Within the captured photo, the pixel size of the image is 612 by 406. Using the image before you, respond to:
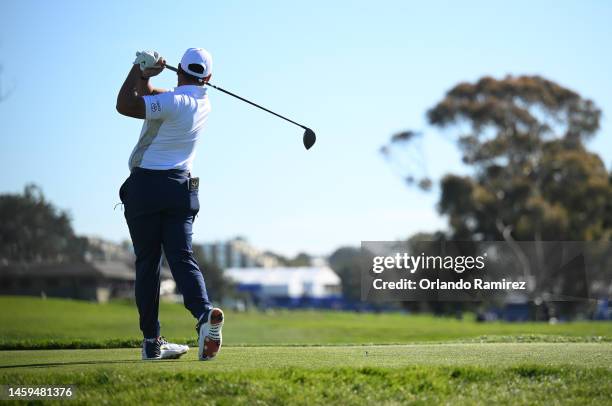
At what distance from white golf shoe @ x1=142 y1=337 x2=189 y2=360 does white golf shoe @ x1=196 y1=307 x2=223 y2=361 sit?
1.39ft

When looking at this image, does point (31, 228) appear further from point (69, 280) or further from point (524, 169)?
point (524, 169)

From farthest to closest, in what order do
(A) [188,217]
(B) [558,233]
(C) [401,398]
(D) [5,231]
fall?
(D) [5,231] < (B) [558,233] < (A) [188,217] < (C) [401,398]

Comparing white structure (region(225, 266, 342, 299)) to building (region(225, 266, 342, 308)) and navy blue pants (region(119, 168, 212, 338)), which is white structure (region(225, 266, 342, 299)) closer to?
building (region(225, 266, 342, 308))

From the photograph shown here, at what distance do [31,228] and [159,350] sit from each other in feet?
204

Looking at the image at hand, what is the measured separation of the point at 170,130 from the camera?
21.3ft

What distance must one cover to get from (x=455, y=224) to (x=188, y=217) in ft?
134

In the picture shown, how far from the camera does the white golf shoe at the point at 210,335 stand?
6262mm

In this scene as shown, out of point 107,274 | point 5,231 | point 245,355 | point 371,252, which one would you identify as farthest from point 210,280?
point 245,355

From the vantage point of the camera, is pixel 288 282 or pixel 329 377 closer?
pixel 329 377

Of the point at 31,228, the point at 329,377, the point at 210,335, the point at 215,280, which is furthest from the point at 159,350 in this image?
the point at 215,280

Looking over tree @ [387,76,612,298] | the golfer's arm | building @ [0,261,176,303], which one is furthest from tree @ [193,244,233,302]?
the golfer's arm

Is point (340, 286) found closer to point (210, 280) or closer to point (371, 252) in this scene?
point (210, 280)

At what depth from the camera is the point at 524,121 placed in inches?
1869

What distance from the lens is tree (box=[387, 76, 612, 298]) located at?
45.8 m
